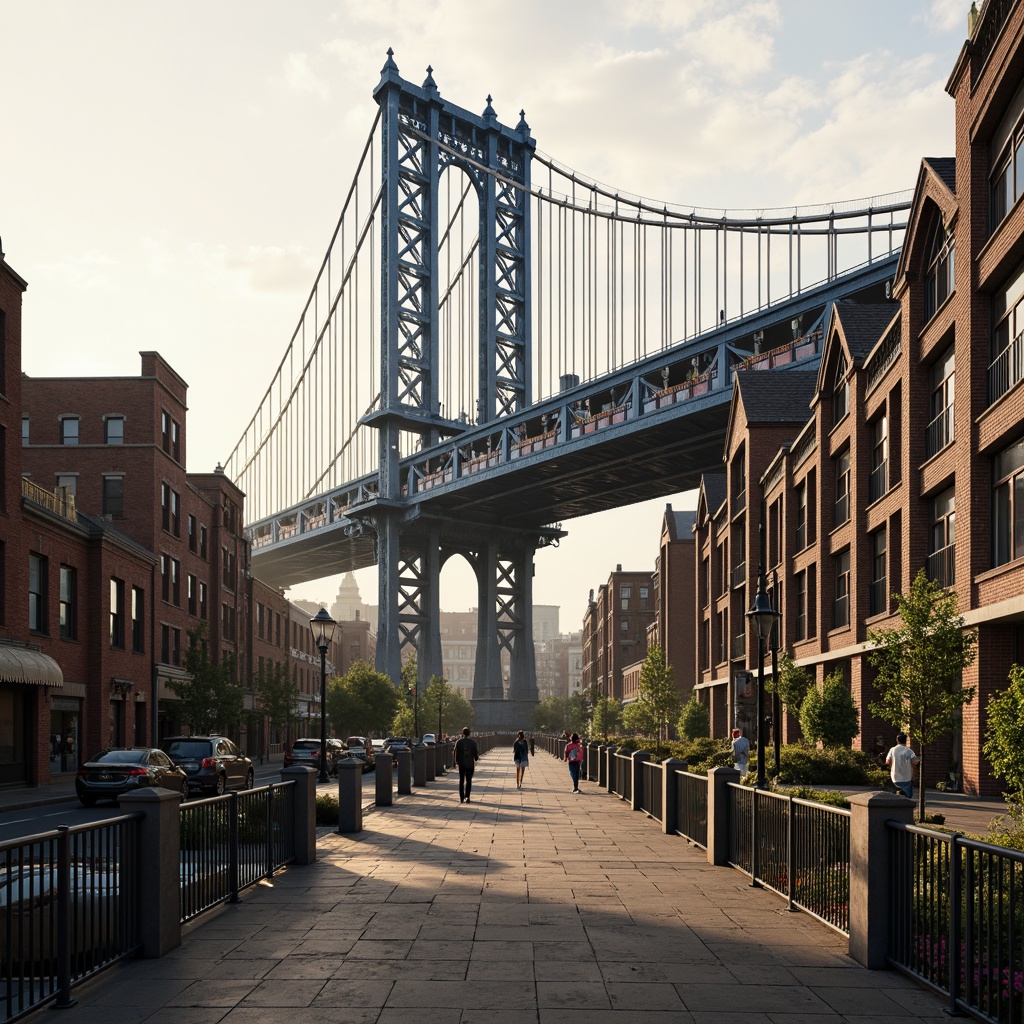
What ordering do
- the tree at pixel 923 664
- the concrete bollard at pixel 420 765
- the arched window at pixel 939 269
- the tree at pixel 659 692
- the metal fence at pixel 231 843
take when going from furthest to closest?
the tree at pixel 659 692 → the concrete bollard at pixel 420 765 → the arched window at pixel 939 269 → the tree at pixel 923 664 → the metal fence at pixel 231 843

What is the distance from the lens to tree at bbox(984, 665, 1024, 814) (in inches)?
430

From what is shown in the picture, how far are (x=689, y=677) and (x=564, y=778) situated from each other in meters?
44.2

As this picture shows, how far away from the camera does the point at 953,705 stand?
19.0 m

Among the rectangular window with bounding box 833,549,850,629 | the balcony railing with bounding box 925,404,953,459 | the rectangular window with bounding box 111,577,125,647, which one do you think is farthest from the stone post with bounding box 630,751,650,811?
the rectangular window with bounding box 111,577,125,647

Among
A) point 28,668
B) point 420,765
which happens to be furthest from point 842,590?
point 28,668

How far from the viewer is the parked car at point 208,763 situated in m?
28.8

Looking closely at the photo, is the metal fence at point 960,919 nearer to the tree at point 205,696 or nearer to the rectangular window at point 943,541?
the rectangular window at point 943,541

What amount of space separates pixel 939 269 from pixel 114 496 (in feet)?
109

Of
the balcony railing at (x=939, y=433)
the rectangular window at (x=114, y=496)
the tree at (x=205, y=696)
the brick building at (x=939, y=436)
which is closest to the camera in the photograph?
the brick building at (x=939, y=436)

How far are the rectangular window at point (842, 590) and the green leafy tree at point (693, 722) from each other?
17938mm

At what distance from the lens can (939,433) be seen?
29.5 meters

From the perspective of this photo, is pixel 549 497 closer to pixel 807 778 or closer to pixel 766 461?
pixel 766 461

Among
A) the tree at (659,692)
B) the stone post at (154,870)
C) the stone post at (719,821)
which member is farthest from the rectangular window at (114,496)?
the stone post at (154,870)

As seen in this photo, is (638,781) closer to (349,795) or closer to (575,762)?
(575,762)
